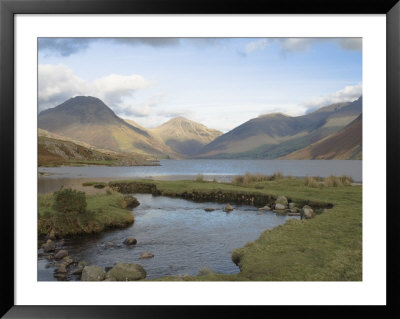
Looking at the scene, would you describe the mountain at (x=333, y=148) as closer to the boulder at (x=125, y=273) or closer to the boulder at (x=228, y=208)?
the boulder at (x=228, y=208)

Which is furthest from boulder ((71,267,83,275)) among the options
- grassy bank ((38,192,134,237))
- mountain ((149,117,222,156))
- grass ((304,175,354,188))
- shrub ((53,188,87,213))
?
grass ((304,175,354,188))

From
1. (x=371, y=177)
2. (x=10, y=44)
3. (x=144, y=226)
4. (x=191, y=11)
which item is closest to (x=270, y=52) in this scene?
(x=191, y=11)

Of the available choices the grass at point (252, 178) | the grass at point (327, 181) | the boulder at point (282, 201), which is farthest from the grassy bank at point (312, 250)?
the grass at point (252, 178)

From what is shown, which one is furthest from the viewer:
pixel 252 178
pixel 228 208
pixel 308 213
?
pixel 252 178

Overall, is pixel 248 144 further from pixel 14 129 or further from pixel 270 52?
pixel 14 129

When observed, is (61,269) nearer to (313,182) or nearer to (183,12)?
(183,12)

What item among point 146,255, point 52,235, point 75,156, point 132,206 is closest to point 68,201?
point 52,235

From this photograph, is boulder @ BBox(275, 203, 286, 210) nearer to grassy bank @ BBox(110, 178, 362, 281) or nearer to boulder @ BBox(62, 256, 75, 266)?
grassy bank @ BBox(110, 178, 362, 281)
